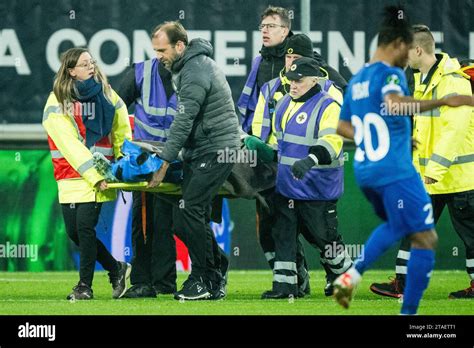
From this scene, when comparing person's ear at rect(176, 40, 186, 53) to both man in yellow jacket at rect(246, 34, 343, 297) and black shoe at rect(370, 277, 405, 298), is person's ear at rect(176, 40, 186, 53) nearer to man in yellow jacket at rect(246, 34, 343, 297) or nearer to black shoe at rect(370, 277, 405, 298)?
man in yellow jacket at rect(246, 34, 343, 297)

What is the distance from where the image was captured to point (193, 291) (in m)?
10.2

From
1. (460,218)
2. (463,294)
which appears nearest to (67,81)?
(460,218)

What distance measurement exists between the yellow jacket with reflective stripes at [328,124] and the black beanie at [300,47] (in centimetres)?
43

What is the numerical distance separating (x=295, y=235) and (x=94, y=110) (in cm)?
191

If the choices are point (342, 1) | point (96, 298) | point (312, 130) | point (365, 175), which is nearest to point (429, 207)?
point (365, 175)

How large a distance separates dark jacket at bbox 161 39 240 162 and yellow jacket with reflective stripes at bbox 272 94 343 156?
0.47 meters

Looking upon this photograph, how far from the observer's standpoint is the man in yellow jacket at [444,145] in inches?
418
